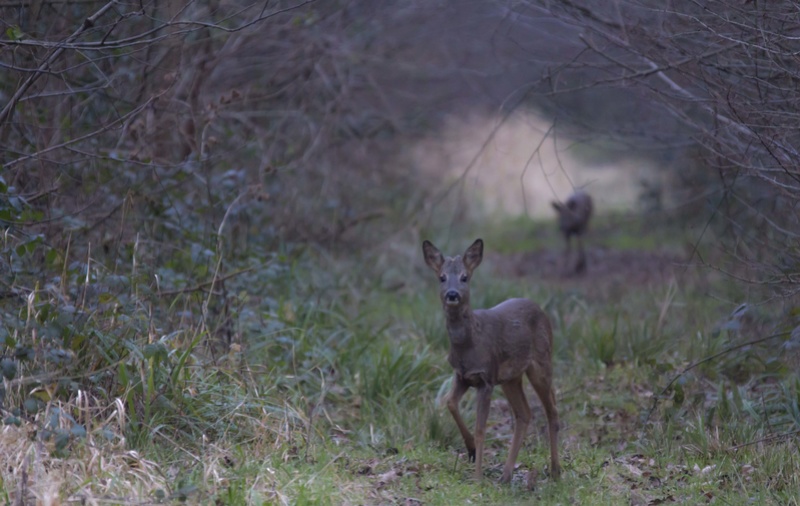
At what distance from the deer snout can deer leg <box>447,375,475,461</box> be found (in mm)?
550

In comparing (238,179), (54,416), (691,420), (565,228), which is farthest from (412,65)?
(54,416)

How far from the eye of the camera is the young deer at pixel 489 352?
6484 millimetres

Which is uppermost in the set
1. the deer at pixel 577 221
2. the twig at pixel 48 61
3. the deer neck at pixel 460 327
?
the twig at pixel 48 61

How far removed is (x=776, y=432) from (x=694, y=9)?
315 cm

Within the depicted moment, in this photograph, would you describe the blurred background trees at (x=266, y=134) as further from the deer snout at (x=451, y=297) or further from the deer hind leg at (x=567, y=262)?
the deer hind leg at (x=567, y=262)

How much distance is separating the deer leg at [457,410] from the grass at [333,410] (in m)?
0.16

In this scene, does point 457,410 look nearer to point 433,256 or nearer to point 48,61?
point 433,256

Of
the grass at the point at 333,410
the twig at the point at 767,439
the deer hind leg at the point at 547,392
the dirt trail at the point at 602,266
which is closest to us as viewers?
the grass at the point at 333,410

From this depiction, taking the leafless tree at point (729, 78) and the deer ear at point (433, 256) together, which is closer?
the leafless tree at point (729, 78)

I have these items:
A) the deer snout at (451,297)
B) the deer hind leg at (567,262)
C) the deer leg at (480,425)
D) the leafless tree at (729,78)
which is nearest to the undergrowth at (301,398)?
the deer leg at (480,425)

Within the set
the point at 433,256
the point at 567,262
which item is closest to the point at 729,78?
the point at 433,256

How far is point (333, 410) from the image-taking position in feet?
25.3

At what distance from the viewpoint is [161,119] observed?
370 inches

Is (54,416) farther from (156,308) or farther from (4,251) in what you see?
(156,308)
